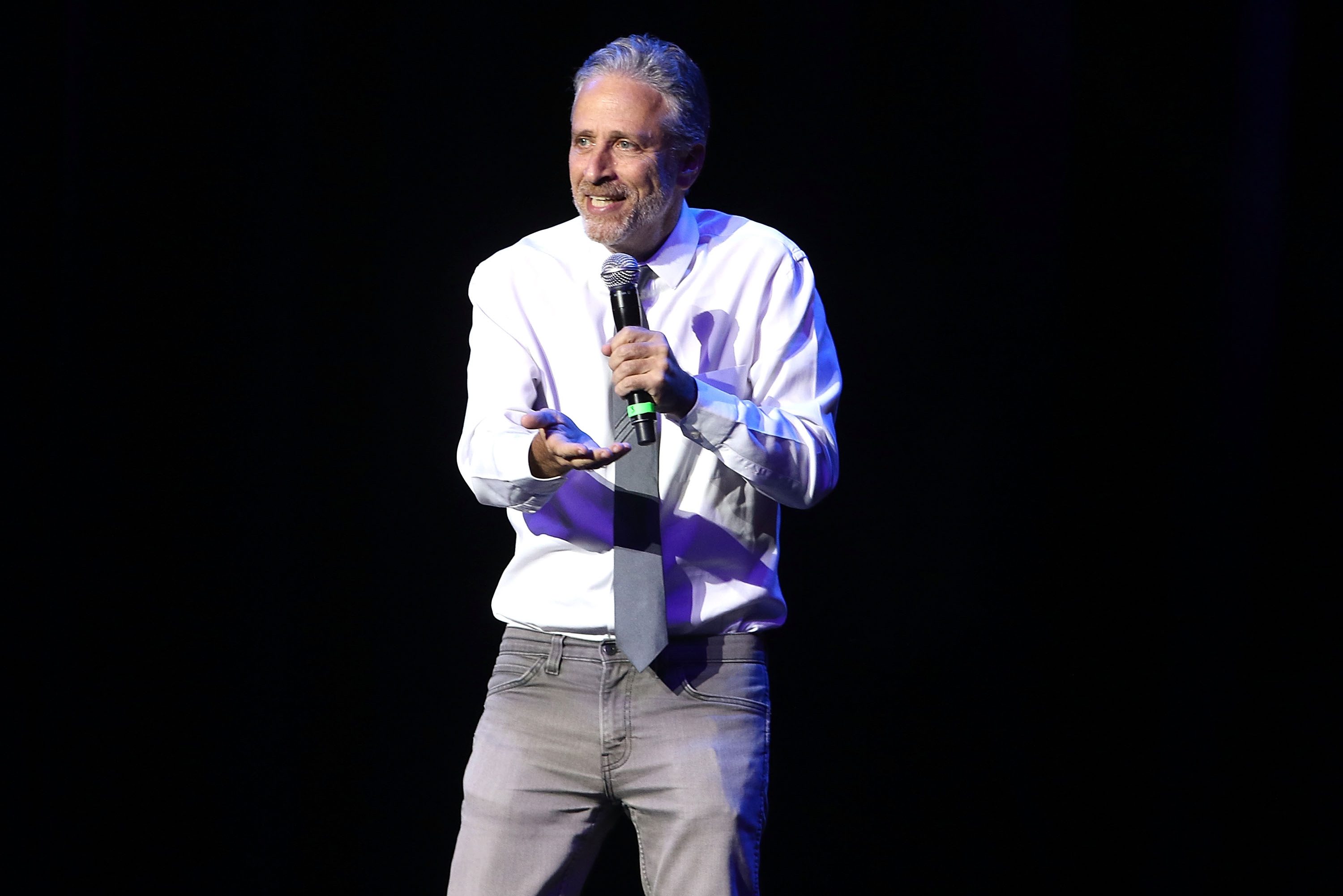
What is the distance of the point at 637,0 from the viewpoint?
259cm

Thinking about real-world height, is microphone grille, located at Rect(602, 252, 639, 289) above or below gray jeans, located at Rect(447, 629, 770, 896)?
above

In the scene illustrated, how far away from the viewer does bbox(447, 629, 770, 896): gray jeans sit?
155 centimetres

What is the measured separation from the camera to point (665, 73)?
5.83ft

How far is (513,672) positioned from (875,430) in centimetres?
122

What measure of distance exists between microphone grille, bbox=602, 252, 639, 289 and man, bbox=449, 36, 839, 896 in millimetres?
64

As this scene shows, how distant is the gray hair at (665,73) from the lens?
177cm

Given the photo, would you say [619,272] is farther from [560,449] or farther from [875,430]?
[875,430]

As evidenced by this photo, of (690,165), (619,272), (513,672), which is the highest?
(690,165)

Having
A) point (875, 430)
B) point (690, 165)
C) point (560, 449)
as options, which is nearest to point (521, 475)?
point (560, 449)

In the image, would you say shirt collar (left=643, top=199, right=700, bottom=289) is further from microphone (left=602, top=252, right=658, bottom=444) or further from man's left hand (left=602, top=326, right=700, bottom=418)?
man's left hand (left=602, top=326, right=700, bottom=418)

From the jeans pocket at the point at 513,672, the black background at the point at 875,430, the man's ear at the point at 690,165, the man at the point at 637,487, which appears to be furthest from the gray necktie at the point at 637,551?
the black background at the point at 875,430

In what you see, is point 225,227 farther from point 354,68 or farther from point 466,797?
point 466,797

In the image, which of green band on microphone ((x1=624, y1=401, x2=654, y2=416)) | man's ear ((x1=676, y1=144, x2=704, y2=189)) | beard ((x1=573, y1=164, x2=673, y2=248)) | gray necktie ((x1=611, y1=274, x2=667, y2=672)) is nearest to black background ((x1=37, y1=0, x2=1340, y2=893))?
man's ear ((x1=676, y1=144, x2=704, y2=189))

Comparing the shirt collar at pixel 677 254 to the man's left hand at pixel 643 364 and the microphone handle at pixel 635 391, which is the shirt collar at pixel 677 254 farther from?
the man's left hand at pixel 643 364
